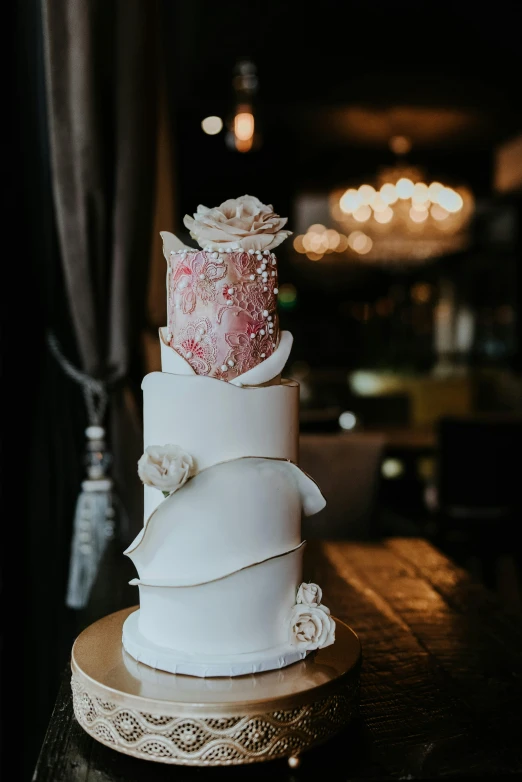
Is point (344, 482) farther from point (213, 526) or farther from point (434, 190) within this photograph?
point (434, 190)

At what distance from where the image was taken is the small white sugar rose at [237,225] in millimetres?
898

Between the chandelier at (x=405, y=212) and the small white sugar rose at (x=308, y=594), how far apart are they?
547cm

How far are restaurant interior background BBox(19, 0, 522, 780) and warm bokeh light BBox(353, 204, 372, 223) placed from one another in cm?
3

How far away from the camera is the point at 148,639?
2.99 feet

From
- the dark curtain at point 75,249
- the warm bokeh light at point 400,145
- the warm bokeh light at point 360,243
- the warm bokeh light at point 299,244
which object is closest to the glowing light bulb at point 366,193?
the warm bokeh light at point 400,145

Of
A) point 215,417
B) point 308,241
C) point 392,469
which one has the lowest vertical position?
point 392,469

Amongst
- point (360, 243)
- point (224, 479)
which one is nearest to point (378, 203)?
point (360, 243)

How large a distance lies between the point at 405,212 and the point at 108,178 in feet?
15.3

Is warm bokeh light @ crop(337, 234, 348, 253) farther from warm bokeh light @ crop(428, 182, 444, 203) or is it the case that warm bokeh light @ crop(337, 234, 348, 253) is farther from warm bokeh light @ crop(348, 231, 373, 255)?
warm bokeh light @ crop(428, 182, 444, 203)

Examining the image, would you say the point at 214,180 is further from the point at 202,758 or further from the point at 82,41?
the point at 202,758

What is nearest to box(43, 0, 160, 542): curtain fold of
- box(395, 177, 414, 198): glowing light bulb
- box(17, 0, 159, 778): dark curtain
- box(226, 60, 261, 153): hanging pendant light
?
box(17, 0, 159, 778): dark curtain

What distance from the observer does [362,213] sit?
627cm

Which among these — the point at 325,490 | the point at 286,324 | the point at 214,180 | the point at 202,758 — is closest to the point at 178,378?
the point at 202,758

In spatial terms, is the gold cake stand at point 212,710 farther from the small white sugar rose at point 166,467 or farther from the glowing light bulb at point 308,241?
the glowing light bulb at point 308,241
